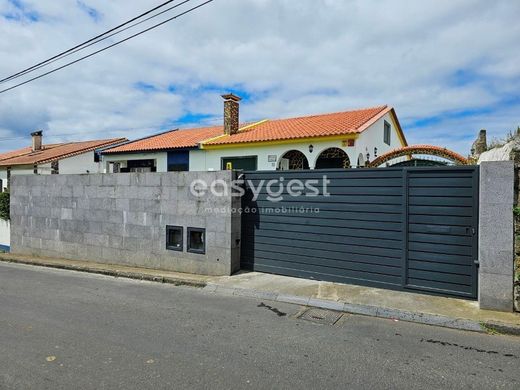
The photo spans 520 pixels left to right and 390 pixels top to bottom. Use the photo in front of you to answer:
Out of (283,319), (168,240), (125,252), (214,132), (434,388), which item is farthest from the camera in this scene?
(214,132)

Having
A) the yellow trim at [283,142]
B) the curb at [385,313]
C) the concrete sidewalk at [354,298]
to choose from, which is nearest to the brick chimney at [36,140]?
the yellow trim at [283,142]

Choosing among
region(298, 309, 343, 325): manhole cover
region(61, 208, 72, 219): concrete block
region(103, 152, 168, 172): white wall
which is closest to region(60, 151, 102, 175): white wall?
region(103, 152, 168, 172): white wall

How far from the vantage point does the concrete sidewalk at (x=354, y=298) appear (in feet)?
15.3

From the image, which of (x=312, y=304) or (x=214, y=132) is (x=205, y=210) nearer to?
(x=312, y=304)

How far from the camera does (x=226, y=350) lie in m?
3.85

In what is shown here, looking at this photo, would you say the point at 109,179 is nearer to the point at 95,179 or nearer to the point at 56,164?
the point at 95,179

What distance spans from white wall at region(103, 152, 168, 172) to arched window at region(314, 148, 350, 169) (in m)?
6.93

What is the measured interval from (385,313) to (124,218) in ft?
20.6

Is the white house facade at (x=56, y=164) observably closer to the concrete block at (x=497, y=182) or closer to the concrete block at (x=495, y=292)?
the concrete block at (x=497, y=182)

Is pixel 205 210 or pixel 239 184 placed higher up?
pixel 239 184

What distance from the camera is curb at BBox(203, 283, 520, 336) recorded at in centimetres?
445

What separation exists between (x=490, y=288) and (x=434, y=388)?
8.55 feet

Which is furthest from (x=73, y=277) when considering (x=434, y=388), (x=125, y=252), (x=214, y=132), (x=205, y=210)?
(x=214, y=132)

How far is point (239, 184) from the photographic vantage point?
731 centimetres
